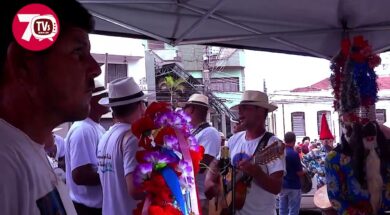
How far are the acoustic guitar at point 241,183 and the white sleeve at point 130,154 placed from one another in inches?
43.5

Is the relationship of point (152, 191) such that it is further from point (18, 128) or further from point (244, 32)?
point (244, 32)

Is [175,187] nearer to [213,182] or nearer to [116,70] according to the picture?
[213,182]

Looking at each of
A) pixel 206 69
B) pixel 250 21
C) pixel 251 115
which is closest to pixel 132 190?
pixel 251 115

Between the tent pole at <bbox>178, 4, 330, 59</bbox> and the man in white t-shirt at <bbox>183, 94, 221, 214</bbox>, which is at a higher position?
the tent pole at <bbox>178, 4, 330, 59</bbox>

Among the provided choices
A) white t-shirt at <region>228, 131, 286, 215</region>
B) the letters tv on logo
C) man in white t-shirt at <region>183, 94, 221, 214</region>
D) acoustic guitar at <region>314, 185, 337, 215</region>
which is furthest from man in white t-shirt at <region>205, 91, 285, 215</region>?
the letters tv on logo

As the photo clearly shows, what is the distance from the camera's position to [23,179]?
37.6 inches

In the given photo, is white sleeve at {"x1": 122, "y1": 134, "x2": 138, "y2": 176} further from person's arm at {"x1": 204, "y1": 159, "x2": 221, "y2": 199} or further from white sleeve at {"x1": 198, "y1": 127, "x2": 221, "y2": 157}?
white sleeve at {"x1": 198, "y1": 127, "x2": 221, "y2": 157}

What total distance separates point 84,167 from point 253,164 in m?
1.33

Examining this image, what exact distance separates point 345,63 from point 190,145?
206 cm

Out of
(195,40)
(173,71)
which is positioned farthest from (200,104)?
(173,71)

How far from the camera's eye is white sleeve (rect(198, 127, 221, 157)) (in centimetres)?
477

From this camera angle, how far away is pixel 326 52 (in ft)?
18.3

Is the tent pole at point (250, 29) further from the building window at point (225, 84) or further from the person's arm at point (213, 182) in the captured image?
the building window at point (225, 84)

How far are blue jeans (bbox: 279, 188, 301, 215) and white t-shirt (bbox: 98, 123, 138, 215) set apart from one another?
16.3 ft
